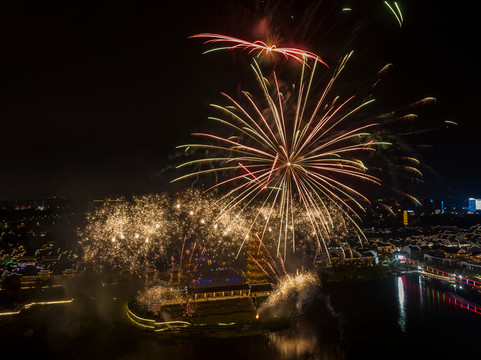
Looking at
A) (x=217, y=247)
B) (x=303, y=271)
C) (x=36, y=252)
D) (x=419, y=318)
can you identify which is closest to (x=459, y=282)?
(x=419, y=318)

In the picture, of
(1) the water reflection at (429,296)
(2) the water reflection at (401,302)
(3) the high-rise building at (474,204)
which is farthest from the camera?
(3) the high-rise building at (474,204)

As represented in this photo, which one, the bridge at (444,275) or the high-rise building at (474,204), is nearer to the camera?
the bridge at (444,275)

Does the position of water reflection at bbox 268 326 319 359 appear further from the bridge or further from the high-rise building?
the high-rise building

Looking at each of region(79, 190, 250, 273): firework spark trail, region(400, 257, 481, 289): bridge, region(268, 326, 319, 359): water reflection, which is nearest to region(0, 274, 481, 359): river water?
region(268, 326, 319, 359): water reflection

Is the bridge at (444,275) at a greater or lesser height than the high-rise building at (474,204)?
lesser

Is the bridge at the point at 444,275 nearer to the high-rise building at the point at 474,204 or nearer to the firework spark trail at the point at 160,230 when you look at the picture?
the firework spark trail at the point at 160,230

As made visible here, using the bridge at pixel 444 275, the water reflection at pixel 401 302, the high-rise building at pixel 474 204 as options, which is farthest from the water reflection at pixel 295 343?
the high-rise building at pixel 474 204

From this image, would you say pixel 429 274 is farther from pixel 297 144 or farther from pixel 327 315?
pixel 297 144

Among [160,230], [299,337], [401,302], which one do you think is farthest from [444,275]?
[160,230]
